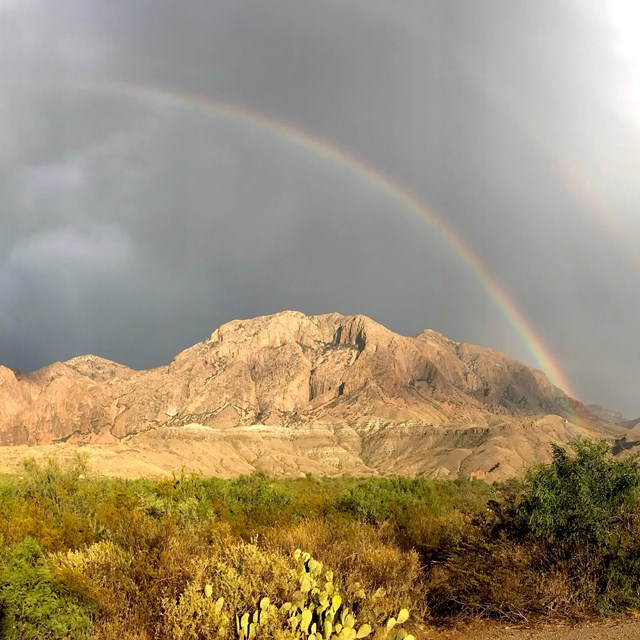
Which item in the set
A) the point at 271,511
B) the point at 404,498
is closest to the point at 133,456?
the point at 404,498

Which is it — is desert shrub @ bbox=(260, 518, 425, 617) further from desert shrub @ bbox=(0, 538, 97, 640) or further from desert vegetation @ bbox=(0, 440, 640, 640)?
desert shrub @ bbox=(0, 538, 97, 640)

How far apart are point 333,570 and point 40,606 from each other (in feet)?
17.7

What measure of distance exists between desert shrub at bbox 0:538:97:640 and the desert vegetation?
2cm

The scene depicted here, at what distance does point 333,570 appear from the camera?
34.6 ft

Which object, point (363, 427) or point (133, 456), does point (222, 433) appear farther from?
point (133, 456)

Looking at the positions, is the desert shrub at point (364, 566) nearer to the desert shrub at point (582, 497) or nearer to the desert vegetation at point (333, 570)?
the desert vegetation at point (333, 570)

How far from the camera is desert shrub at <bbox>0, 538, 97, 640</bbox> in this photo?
8.45 m

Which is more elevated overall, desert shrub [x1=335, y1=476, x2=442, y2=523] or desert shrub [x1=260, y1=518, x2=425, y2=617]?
desert shrub [x1=335, y1=476, x2=442, y2=523]

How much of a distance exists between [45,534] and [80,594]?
6.54 metres

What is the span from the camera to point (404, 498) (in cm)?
3503

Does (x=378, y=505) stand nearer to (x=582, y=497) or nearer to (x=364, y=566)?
(x=582, y=497)

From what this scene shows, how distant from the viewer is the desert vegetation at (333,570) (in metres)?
8.12

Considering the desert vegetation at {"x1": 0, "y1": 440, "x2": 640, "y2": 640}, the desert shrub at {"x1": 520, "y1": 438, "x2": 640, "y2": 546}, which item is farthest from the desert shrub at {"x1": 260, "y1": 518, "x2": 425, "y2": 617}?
the desert shrub at {"x1": 520, "y1": 438, "x2": 640, "y2": 546}

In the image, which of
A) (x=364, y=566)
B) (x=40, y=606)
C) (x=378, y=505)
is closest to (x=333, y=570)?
(x=364, y=566)
